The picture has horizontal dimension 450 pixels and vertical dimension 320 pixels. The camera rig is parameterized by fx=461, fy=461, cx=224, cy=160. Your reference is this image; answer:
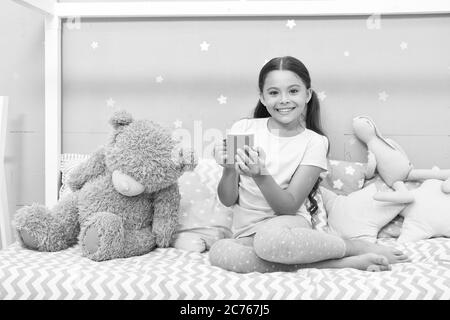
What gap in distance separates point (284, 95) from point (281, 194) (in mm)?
258

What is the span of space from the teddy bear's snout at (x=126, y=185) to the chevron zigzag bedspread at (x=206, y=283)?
7.6 inches

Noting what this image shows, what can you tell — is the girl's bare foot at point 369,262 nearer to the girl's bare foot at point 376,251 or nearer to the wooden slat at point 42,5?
the girl's bare foot at point 376,251

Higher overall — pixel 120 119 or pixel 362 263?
pixel 120 119

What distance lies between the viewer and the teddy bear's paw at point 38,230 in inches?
41.1

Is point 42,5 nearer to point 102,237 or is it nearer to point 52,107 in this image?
point 52,107

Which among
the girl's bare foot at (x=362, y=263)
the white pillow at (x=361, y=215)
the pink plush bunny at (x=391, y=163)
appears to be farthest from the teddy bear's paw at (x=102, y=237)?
the pink plush bunny at (x=391, y=163)

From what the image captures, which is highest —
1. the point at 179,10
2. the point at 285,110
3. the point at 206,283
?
the point at 179,10

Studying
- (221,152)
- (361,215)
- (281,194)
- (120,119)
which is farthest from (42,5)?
(361,215)

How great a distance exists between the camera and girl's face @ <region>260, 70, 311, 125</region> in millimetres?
1155

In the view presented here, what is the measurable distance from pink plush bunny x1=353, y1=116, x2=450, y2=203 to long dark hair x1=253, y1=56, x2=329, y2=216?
0.44 feet

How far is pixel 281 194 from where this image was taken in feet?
3.48

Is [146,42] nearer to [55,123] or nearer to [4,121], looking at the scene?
[55,123]

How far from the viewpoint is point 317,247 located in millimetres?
917

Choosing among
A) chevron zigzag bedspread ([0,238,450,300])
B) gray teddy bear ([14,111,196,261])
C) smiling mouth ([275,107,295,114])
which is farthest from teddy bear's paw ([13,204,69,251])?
smiling mouth ([275,107,295,114])
